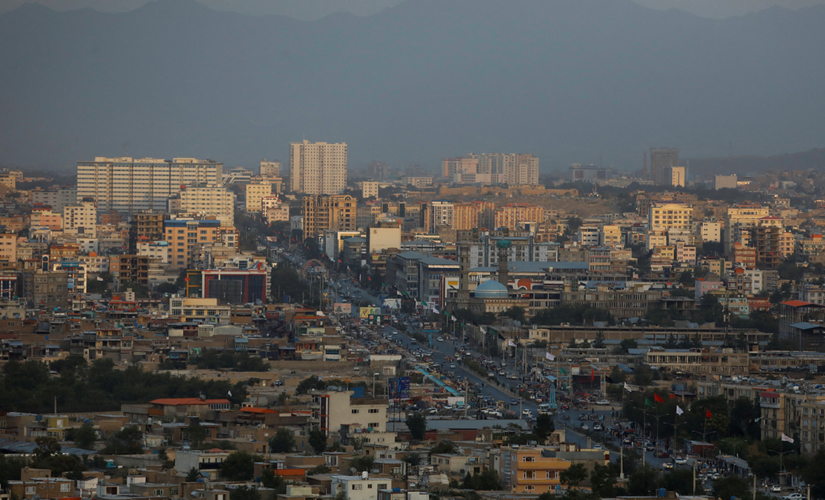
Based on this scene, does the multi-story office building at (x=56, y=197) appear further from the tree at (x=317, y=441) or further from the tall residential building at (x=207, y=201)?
the tree at (x=317, y=441)

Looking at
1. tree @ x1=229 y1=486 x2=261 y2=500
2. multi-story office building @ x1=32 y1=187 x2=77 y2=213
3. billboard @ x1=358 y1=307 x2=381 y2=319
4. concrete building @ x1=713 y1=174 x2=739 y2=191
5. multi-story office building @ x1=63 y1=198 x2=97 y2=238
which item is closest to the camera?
tree @ x1=229 y1=486 x2=261 y2=500

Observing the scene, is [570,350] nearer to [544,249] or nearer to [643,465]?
[643,465]

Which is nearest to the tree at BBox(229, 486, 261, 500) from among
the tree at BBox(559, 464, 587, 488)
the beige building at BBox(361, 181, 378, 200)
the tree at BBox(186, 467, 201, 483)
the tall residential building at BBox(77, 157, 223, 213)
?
the tree at BBox(186, 467, 201, 483)

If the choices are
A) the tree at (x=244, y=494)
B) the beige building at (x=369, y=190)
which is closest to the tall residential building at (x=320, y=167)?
the beige building at (x=369, y=190)

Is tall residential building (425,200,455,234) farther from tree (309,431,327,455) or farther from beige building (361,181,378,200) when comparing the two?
tree (309,431,327,455)

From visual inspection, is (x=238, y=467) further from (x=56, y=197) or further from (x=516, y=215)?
(x=56, y=197)
